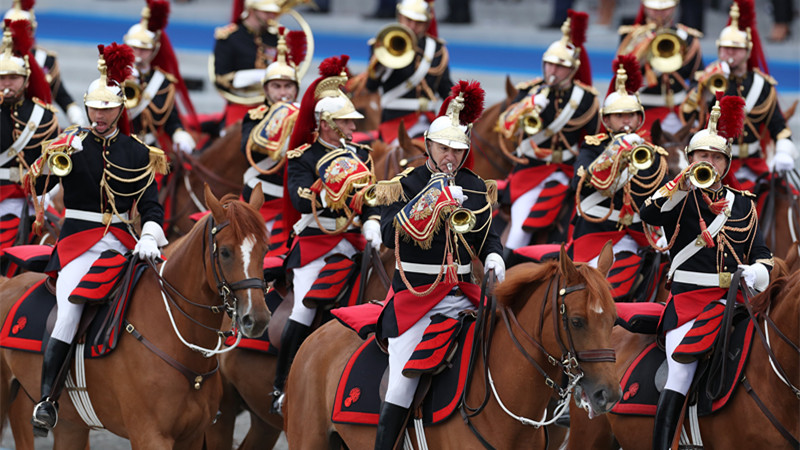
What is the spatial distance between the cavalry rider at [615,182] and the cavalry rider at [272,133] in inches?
88.2

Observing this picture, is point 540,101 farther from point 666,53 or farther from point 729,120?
point 729,120

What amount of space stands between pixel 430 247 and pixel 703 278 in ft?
5.24

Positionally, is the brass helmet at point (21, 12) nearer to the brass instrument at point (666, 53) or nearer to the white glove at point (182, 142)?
the white glove at point (182, 142)

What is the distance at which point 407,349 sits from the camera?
662cm

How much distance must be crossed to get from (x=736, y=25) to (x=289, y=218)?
471 cm

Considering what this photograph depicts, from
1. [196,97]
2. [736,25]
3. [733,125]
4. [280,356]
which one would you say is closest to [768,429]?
[733,125]

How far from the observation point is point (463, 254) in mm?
6676

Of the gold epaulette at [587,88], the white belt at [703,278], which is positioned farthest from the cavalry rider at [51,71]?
the white belt at [703,278]

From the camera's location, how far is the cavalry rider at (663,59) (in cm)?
1229

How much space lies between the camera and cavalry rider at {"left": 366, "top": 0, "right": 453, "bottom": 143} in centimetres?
1238

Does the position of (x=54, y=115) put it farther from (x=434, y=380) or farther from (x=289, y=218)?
(x=434, y=380)

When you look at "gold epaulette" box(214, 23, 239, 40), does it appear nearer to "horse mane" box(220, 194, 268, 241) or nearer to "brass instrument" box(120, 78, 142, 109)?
"brass instrument" box(120, 78, 142, 109)

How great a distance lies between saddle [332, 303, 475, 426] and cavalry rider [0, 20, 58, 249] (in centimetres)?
380

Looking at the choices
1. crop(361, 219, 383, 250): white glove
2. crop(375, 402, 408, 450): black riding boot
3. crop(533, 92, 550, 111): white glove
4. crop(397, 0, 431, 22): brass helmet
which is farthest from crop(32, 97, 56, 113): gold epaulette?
crop(375, 402, 408, 450): black riding boot
